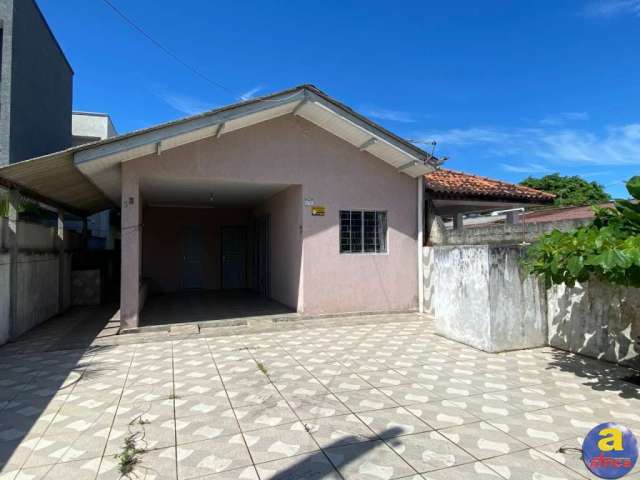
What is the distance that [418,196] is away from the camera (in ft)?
35.0

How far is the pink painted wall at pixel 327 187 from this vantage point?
8.98m

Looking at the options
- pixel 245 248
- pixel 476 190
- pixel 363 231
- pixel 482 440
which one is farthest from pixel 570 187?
pixel 482 440

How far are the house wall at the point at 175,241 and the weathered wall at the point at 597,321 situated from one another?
37.7 ft

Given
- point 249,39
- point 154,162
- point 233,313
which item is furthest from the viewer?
point 249,39

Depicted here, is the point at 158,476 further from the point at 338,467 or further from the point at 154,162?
the point at 154,162

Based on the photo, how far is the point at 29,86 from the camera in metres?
10.9

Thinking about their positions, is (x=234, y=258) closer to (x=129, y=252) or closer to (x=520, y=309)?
(x=129, y=252)

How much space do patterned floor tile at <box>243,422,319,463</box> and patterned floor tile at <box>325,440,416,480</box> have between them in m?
0.26

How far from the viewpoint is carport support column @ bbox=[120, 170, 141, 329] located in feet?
27.3

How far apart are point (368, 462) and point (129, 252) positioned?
685 centimetres

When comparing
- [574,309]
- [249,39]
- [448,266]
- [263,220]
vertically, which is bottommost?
[574,309]

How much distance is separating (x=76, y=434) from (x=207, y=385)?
5.30 ft

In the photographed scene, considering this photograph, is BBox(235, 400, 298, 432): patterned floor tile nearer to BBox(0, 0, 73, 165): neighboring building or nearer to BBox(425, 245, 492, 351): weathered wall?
BBox(425, 245, 492, 351): weathered wall

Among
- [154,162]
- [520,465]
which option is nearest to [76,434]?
[520,465]
